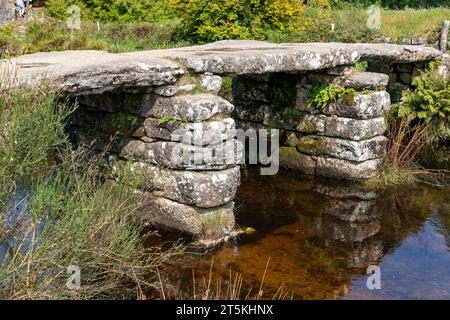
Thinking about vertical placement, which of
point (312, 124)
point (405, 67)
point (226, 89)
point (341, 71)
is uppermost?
point (341, 71)

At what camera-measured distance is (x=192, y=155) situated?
6.36 m

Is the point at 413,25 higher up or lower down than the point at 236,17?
lower down

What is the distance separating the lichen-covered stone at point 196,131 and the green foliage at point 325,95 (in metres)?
2.57

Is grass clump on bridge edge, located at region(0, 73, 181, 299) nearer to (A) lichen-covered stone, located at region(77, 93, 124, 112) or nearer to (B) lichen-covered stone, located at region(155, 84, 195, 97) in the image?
(B) lichen-covered stone, located at region(155, 84, 195, 97)

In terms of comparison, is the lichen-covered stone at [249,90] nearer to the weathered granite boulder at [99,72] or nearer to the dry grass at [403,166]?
the dry grass at [403,166]

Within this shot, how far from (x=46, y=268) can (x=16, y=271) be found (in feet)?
0.95

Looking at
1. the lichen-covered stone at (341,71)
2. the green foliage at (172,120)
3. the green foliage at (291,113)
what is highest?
the lichen-covered stone at (341,71)

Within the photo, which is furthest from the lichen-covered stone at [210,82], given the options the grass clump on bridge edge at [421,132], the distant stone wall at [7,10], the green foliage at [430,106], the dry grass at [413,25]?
the distant stone wall at [7,10]

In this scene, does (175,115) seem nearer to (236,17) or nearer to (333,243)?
(333,243)

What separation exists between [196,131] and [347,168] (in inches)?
130

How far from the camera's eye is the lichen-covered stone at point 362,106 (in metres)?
8.39

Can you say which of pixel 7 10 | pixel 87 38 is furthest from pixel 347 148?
pixel 7 10

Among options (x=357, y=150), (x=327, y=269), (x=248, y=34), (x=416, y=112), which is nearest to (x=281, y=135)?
(x=357, y=150)
